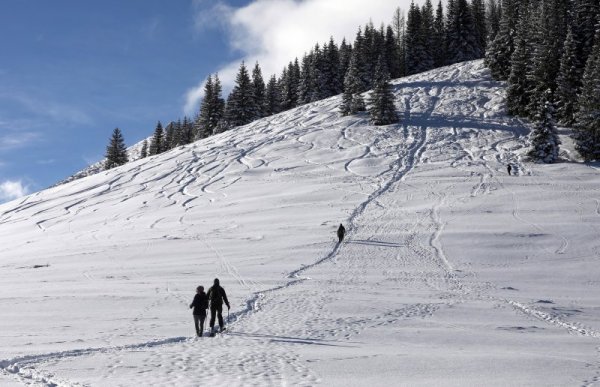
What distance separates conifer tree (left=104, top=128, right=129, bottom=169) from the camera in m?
74.3

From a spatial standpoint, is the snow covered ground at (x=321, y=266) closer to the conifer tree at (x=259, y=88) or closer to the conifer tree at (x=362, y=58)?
the conifer tree at (x=362, y=58)

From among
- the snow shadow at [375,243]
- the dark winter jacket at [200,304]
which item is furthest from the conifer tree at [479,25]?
the dark winter jacket at [200,304]

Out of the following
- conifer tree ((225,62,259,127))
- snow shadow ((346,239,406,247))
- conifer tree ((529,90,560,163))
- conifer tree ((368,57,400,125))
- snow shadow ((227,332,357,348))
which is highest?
conifer tree ((225,62,259,127))

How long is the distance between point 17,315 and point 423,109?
55024 mm

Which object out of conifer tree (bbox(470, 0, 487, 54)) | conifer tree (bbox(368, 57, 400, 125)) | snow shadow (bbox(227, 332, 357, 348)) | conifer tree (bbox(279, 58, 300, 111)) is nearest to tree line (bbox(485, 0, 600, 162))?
conifer tree (bbox(368, 57, 400, 125))

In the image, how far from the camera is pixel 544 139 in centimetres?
4303

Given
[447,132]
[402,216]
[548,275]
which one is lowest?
[548,275]

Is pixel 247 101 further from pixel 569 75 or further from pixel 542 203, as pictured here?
pixel 542 203

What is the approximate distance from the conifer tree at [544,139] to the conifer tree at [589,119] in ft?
6.32

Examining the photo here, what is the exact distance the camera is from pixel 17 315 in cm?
1493

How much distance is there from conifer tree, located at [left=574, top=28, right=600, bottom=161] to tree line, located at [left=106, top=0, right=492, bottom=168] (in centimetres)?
2921

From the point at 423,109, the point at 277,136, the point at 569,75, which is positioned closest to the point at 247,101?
the point at 277,136

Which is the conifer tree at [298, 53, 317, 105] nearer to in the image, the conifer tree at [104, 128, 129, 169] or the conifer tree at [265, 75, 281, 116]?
the conifer tree at [265, 75, 281, 116]

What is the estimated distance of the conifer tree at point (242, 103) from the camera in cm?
7550
